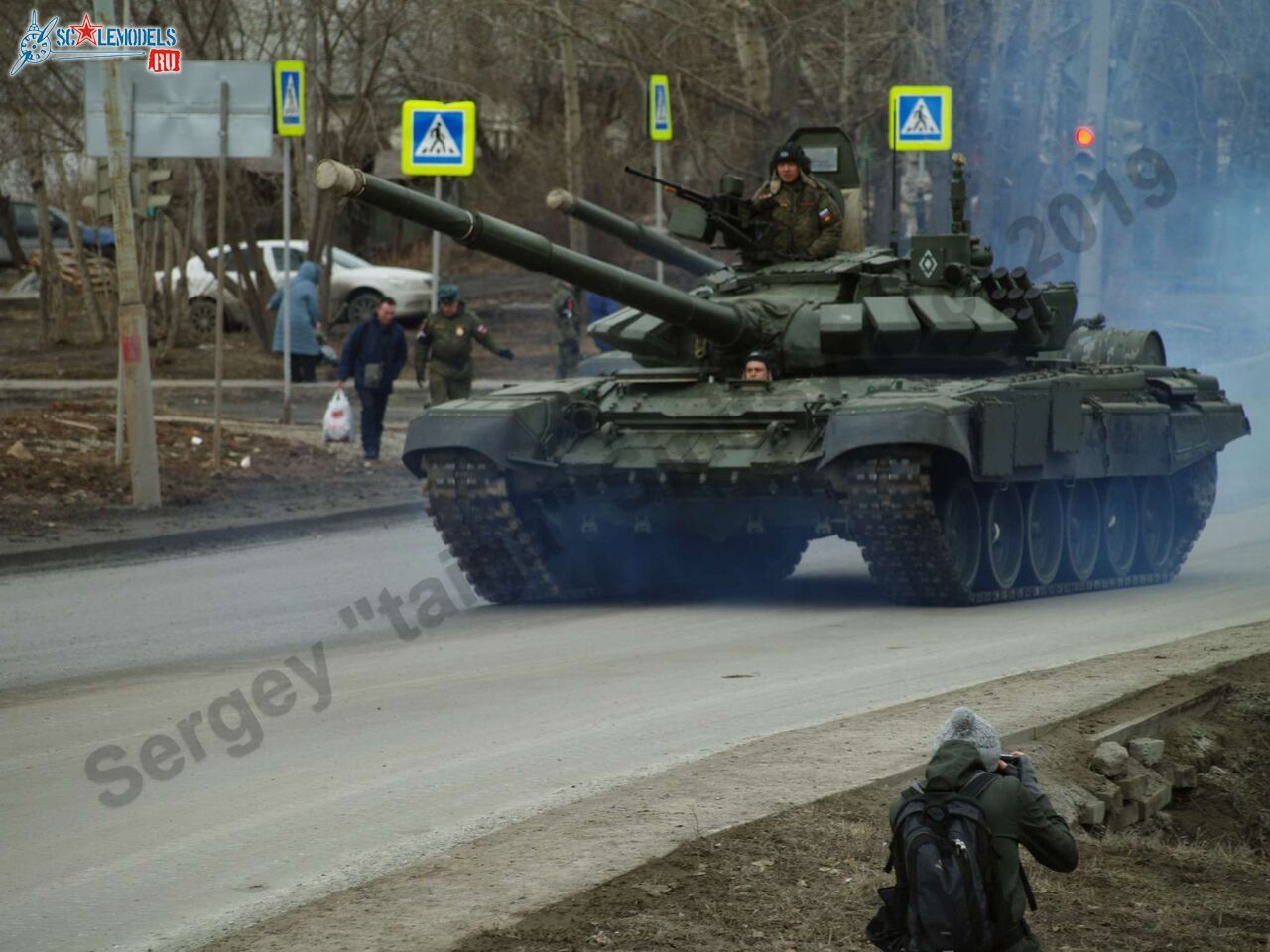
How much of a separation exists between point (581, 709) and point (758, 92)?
19332 mm

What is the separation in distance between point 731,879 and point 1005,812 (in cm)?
137

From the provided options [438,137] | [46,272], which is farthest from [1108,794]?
[46,272]

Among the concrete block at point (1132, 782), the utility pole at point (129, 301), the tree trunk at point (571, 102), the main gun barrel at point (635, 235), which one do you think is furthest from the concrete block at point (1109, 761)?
the tree trunk at point (571, 102)

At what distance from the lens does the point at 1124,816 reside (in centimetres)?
779

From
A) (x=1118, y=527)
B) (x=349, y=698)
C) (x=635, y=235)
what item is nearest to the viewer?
(x=349, y=698)

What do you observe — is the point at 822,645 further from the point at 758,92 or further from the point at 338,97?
the point at 338,97

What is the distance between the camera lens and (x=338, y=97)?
3359 cm

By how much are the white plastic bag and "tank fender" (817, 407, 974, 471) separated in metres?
9.78

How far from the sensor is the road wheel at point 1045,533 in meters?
13.8

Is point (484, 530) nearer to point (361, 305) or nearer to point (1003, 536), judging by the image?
point (1003, 536)

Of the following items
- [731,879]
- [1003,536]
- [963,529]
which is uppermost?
[963,529]

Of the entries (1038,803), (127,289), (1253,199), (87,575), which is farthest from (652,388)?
(1253,199)

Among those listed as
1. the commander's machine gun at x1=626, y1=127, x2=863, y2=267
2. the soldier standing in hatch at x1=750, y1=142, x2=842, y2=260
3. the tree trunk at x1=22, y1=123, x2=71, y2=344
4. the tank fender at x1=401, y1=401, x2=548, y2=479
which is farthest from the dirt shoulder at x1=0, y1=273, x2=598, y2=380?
the tank fender at x1=401, y1=401, x2=548, y2=479

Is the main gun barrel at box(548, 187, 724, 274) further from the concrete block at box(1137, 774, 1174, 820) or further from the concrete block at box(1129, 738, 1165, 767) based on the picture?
the concrete block at box(1137, 774, 1174, 820)
